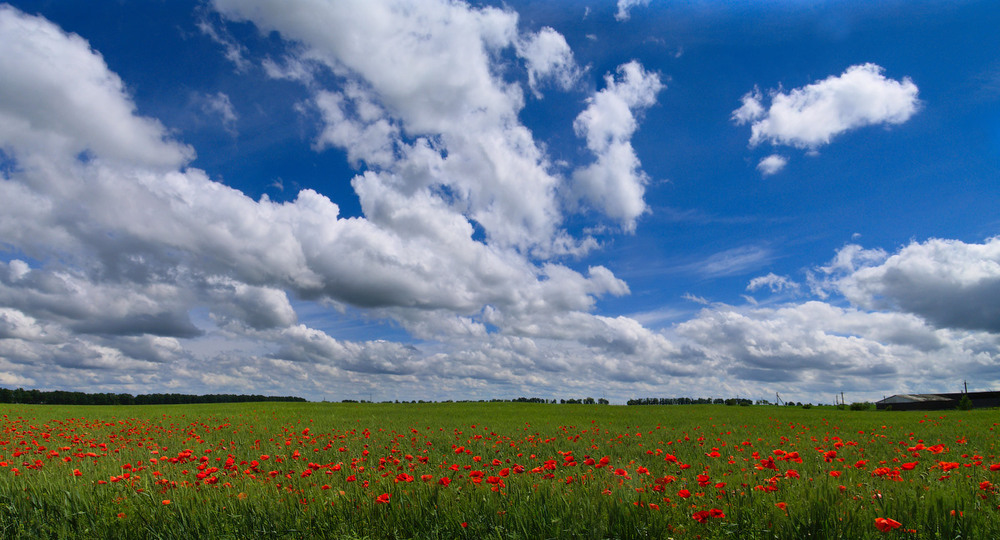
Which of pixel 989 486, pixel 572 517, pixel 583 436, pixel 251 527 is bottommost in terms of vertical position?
pixel 583 436

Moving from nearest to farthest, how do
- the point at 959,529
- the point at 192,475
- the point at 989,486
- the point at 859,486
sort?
the point at 959,529 → the point at 989,486 → the point at 859,486 → the point at 192,475

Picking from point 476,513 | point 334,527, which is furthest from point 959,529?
point 334,527

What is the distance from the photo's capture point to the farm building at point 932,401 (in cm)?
7588

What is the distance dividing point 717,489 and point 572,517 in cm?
233

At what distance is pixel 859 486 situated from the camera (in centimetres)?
569

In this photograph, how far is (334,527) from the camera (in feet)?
15.8

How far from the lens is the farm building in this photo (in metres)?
75.9

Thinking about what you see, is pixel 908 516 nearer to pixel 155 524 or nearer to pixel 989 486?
pixel 989 486

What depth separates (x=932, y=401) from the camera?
79.4 metres

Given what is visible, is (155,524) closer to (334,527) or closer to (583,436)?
(334,527)

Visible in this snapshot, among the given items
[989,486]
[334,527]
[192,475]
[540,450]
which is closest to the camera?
[989,486]

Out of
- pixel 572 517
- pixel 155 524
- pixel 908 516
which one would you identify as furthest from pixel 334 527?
pixel 908 516

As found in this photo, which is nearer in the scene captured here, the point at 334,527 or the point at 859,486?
the point at 334,527

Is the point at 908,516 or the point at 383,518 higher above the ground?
the point at 908,516
